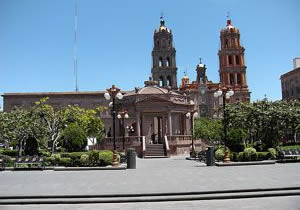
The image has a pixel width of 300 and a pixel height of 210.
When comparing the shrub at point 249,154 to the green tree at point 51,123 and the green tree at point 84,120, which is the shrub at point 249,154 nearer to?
the green tree at point 51,123

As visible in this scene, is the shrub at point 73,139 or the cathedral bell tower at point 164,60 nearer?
the shrub at point 73,139

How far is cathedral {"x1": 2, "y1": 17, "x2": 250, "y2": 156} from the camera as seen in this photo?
123 feet

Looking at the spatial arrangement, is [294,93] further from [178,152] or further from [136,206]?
[136,206]

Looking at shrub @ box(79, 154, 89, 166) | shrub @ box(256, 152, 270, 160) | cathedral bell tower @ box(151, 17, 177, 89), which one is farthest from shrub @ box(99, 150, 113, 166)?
cathedral bell tower @ box(151, 17, 177, 89)

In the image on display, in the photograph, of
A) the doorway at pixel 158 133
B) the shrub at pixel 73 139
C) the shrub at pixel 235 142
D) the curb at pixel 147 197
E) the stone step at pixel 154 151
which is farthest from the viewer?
the doorway at pixel 158 133

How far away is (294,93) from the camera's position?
72812mm

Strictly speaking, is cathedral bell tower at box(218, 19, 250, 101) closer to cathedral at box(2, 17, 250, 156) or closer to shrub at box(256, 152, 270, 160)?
cathedral at box(2, 17, 250, 156)

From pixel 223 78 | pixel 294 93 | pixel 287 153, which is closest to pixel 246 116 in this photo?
pixel 287 153

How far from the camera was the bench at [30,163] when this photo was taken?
2219 centimetres

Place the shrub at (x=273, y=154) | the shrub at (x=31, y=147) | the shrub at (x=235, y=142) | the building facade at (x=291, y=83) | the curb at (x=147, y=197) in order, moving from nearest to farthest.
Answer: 1. the curb at (x=147, y=197)
2. the shrub at (x=273, y=154)
3. the shrub at (x=235, y=142)
4. the shrub at (x=31, y=147)
5. the building facade at (x=291, y=83)

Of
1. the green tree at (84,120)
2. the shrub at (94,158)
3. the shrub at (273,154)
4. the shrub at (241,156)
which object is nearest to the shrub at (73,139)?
the shrub at (94,158)

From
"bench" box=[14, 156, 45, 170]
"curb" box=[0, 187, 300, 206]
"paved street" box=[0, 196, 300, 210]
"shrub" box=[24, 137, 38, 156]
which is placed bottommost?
"paved street" box=[0, 196, 300, 210]

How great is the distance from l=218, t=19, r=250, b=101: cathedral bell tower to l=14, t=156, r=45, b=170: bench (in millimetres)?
66354

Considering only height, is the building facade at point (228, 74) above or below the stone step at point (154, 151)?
above
